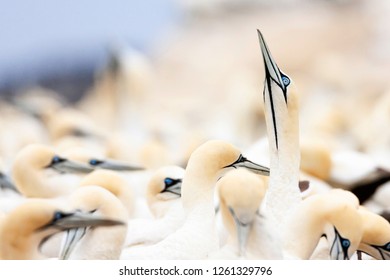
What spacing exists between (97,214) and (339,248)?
49 centimetres

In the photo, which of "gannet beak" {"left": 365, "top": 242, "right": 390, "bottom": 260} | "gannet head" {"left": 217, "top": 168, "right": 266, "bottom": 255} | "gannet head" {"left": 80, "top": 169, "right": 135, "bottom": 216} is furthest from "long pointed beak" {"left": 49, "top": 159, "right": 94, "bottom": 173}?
"gannet beak" {"left": 365, "top": 242, "right": 390, "bottom": 260}

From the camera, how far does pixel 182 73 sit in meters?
5.65

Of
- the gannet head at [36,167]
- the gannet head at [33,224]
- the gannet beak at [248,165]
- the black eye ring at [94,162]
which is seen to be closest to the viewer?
the gannet head at [33,224]

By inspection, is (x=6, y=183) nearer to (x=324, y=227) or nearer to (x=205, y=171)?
(x=205, y=171)

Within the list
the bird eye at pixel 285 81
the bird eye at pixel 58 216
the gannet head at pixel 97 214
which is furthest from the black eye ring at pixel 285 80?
the bird eye at pixel 58 216

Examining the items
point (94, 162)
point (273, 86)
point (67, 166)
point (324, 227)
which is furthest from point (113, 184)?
point (324, 227)

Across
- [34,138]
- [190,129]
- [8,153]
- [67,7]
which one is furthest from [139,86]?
[67,7]

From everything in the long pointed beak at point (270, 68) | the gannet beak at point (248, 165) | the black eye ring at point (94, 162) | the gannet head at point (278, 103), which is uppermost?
the long pointed beak at point (270, 68)

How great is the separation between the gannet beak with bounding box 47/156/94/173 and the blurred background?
1.49ft

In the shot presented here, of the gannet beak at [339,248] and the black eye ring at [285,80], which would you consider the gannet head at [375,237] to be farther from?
the black eye ring at [285,80]

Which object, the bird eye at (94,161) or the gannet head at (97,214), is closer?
the gannet head at (97,214)

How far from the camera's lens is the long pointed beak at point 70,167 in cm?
302

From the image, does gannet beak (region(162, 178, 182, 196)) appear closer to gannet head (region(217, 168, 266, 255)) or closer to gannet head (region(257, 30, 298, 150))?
gannet head (region(257, 30, 298, 150))

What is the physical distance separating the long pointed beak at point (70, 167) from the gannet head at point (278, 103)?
1.84 feet
